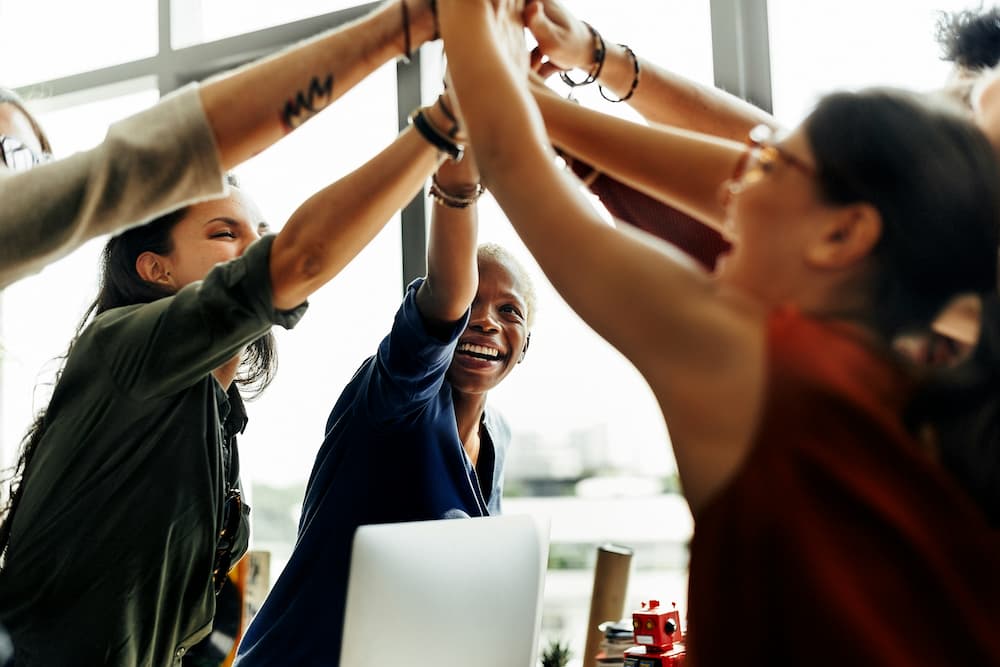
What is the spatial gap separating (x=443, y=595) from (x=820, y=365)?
796 millimetres

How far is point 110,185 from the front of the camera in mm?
1087

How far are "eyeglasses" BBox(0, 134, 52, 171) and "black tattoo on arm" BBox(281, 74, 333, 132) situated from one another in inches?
21.7

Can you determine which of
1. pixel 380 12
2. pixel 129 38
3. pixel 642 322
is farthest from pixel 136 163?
pixel 129 38

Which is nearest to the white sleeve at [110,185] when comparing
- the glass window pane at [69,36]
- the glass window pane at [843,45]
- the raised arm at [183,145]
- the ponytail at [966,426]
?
the raised arm at [183,145]

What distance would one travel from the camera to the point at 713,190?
1.12m

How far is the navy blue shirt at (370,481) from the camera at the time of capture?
5.10 feet

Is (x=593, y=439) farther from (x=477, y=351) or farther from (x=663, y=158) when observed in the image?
(x=663, y=158)

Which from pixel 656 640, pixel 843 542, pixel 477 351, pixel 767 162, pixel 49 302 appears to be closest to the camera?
pixel 843 542

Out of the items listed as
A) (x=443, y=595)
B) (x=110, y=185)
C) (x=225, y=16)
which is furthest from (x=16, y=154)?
(x=225, y=16)

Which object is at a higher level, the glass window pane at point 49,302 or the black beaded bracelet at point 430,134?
the glass window pane at point 49,302

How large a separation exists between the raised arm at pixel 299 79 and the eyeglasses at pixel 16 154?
50 cm

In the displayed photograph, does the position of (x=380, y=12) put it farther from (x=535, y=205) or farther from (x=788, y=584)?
(x=788, y=584)

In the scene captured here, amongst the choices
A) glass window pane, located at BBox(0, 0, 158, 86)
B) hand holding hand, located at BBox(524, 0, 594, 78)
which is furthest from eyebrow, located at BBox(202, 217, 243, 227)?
glass window pane, located at BBox(0, 0, 158, 86)

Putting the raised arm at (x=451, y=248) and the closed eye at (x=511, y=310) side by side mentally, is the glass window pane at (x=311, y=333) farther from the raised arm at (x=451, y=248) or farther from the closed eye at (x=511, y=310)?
the raised arm at (x=451, y=248)
